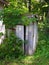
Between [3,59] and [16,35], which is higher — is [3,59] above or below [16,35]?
below

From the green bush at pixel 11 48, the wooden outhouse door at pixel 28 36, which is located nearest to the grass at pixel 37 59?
the green bush at pixel 11 48

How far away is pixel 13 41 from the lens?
29.1 feet

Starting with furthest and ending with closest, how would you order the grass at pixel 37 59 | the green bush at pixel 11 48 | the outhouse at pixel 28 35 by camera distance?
the outhouse at pixel 28 35, the green bush at pixel 11 48, the grass at pixel 37 59

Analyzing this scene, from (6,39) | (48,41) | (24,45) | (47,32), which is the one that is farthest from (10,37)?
(47,32)

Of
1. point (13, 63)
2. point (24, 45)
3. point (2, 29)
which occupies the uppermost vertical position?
point (2, 29)

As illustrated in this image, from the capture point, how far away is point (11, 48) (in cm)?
864

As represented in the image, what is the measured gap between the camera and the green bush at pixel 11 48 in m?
8.63

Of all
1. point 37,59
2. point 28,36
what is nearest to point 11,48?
point 28,36

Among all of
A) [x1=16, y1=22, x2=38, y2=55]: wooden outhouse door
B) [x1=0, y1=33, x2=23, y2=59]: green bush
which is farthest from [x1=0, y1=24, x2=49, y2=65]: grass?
[x1=16, y1=22, x2=38, y2=55]: wooden outhouse door

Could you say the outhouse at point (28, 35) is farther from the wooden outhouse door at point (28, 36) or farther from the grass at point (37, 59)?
the grass at point (37, 59)

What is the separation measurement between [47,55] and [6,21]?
95.0 inches

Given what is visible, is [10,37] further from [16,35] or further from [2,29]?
[2,29]

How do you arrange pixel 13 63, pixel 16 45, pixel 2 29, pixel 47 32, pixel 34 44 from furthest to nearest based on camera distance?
pixel 47 32, pixel 2 29, pixel 34 44, pixel 16 45, pixel 13 63

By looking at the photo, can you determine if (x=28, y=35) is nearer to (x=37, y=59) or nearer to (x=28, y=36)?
(x=28, y=36)
